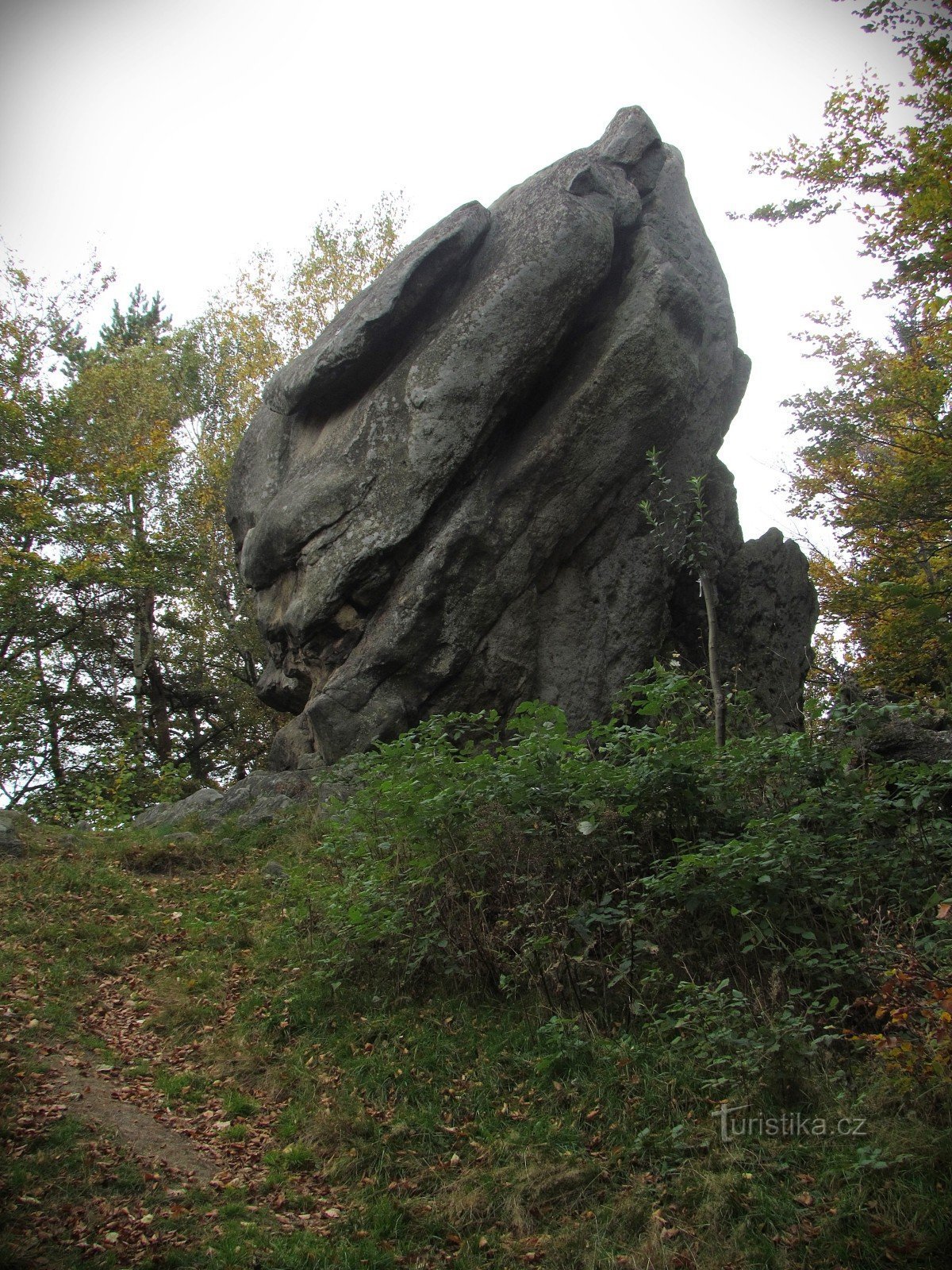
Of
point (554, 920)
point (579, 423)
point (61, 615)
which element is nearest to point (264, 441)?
point (579, 423)

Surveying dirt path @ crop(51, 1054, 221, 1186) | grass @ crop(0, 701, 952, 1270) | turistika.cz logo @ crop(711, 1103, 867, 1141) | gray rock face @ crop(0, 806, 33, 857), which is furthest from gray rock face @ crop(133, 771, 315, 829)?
turistika.cz logo @ crop(711, 1103, 867, 1141)

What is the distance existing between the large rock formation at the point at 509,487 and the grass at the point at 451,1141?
6333mm

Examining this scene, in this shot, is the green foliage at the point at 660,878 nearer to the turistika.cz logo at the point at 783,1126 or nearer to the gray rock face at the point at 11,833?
the turistika.cz logo at the point at 783,1126

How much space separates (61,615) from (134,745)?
12.2 feet

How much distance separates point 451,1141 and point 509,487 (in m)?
9.53

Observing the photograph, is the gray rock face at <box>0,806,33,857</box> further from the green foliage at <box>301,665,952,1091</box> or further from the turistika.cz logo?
the turistika.cz logo

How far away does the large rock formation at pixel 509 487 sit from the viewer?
13.1 metres

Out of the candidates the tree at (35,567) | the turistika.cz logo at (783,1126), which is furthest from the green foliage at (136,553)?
the turistika.cz logo at (783,1126)

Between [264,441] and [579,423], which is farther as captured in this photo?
[264,441]

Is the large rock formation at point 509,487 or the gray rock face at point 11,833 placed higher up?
the large rock formation at point 509,487

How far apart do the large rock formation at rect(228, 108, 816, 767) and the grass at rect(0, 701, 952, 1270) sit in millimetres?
6333

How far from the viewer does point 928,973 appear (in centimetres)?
493

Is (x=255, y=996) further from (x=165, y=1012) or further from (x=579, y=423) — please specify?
(x=579, y=423)

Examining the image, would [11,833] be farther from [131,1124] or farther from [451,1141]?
[451,1141]
